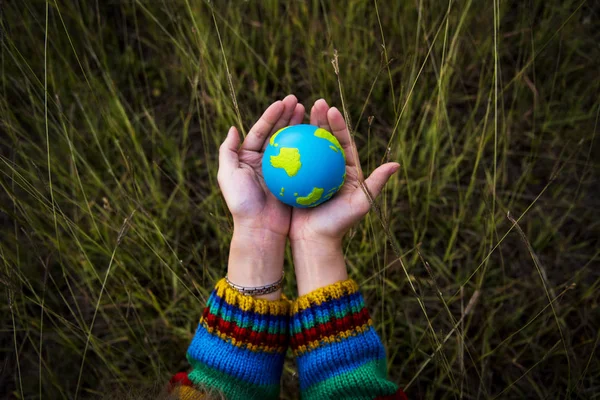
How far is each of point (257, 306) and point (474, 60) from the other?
1.44 metres

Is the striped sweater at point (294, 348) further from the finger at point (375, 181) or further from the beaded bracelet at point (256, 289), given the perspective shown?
the finger at point (375, 181)

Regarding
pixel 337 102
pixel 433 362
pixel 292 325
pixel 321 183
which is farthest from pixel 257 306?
pixel 337 102

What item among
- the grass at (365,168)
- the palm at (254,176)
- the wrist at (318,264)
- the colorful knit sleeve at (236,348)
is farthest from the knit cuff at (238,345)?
the grass at (365,168)

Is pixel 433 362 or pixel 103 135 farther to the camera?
pixel 103 135

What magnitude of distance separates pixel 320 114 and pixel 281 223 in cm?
36

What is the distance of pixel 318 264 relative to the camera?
54.6 inches

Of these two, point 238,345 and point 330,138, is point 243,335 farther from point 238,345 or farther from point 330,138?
point 330,138

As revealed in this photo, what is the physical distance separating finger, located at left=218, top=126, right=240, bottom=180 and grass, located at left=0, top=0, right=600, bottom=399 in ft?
0.66

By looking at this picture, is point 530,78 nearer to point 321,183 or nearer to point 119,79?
point 321,183

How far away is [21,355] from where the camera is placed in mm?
1814

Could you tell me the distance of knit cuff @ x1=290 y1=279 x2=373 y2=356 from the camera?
129 cm

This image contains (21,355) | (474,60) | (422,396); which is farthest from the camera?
(474,60)

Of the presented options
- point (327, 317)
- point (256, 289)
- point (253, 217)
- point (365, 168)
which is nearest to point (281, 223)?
point (253, 217)

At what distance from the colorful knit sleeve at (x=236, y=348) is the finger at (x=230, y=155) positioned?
0.33m
